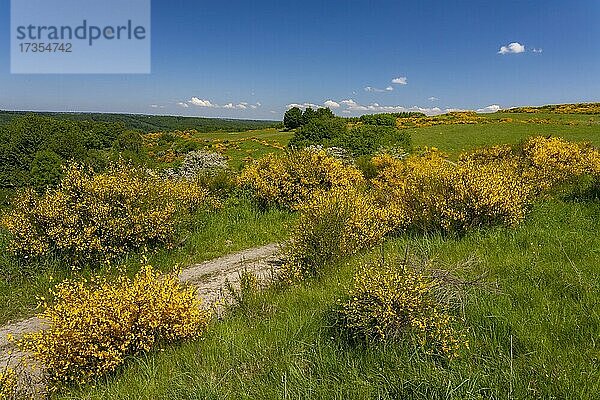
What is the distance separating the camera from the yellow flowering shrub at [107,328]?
3730 mm

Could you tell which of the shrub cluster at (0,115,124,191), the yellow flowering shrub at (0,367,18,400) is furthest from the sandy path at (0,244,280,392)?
the shrub cluster at (0,115,124,191)

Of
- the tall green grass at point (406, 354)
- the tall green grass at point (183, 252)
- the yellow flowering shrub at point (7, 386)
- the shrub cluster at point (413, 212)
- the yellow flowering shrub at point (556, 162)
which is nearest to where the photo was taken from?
A: the tall green grass at point (406, 354)

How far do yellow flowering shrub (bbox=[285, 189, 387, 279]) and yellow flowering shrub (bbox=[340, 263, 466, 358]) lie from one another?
2.19m

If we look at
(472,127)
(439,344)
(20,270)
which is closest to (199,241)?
(20,270)

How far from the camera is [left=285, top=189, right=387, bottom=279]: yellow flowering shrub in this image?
622cm

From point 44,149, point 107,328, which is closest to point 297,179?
point 107,328

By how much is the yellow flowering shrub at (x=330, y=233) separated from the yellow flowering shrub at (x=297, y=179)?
13.5 ft

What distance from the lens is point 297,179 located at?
11547 millimetres

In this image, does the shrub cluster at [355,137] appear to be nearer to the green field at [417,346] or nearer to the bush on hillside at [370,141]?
the bush on hillside at [370,141]

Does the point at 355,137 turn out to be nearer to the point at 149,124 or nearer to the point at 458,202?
the point at 458,202

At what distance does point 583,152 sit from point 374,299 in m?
12.9

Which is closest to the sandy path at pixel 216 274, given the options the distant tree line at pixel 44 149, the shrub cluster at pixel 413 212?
the shrub cluster at pixel 413 212

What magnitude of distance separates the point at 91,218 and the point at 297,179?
5617mm

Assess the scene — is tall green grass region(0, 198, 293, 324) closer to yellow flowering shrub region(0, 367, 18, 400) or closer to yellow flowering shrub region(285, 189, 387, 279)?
yellow flowering shrub region(0, 367, 18, 400)
